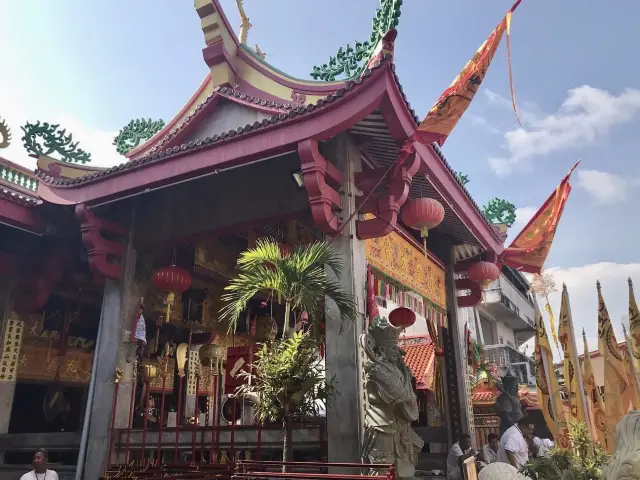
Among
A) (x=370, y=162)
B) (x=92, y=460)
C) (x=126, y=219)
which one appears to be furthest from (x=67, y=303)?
(x=370, y=162)

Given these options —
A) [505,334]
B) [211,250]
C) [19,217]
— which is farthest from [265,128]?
[505,334]

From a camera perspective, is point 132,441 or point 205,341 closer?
point 132,441

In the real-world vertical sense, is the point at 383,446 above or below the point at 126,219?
below

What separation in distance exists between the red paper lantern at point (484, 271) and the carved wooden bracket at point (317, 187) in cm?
581

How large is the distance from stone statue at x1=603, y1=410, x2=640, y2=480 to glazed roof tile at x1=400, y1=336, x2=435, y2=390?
13.7m

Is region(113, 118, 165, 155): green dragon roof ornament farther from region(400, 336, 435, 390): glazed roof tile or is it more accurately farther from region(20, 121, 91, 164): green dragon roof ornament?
region(400, 336, 435, 390): glazed roof tile

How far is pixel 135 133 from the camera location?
12.2 meters

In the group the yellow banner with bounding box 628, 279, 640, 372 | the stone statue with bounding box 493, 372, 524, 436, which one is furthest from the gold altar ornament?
the yellow banner with bounding box 628, 279, 640, 372

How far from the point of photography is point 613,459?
2.79m

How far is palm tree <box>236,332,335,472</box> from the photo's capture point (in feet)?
17.2

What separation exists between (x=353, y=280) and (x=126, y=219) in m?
5.08

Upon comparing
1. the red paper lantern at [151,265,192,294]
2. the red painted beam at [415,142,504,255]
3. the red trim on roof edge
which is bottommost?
the red paper lantern at [151,265,192,294]

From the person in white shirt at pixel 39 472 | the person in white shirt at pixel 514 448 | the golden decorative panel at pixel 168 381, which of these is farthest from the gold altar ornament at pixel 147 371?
the person in white shirt at pixel 514 448

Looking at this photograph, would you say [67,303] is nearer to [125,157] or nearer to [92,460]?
[125,157]
